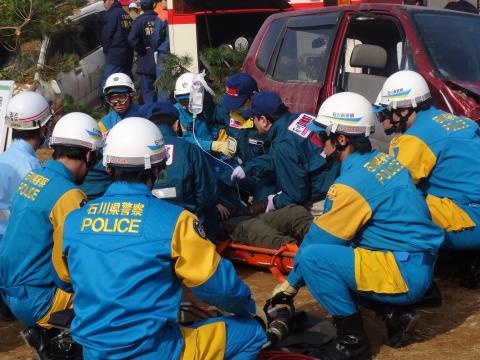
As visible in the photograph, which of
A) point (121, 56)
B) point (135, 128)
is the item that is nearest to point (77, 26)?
point (121, 56)

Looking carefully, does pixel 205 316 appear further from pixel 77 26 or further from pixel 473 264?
pixel 77 26

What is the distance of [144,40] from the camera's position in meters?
11.5

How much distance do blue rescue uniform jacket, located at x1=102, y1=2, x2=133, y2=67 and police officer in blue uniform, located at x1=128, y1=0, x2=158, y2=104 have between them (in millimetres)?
170

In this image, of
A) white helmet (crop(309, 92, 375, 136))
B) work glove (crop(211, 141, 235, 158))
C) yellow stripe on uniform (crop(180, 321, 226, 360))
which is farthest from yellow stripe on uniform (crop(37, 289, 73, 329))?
work glove (crop(211, 141, 235, 158))

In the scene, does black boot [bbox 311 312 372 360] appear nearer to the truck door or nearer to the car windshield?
the car windshield

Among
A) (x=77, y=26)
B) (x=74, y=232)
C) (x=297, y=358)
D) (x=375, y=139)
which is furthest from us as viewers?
(x=77, y=26)

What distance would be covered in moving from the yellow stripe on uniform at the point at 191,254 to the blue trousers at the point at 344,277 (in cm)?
116

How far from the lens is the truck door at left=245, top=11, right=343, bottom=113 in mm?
6988

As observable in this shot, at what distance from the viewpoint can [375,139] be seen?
22.4 feet

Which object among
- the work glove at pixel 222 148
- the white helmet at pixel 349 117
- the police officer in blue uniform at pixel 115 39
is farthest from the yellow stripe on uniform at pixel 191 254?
the police officer in blue uniform at pixel 115 39

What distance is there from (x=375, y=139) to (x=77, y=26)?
5858 mm

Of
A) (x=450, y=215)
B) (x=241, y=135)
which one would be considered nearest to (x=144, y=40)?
(x=241, y=135)

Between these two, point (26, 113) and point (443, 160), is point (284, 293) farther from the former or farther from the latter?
point (26, 113)

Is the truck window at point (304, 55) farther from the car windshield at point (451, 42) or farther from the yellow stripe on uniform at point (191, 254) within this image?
the yellow stripe on uniform at point (191, 254)
